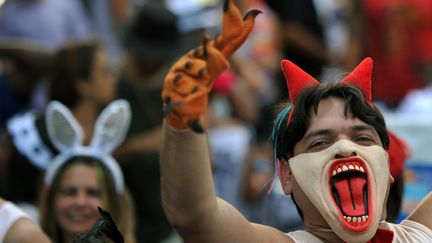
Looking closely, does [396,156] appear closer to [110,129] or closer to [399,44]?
[110,129]

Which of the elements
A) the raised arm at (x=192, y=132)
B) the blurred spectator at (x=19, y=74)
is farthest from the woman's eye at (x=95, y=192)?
the raised arm at (x=192, y=132)

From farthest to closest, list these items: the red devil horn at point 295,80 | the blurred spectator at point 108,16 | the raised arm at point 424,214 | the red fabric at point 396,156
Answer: the blurred spectator at point 108,16, the red fabric at point 396,156, the raised arm at point 424,214, the red devil horn at point 295,80

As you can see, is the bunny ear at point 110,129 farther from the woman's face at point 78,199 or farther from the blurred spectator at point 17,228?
the blurred spectator at point 17,228

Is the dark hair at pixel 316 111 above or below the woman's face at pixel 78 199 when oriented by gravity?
above

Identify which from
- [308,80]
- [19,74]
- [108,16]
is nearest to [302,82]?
[308,80]

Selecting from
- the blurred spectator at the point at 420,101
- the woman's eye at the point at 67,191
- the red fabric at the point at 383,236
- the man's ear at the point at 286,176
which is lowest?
the blurred spectator at the point at 420,101

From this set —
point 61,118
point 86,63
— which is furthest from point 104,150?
point 86,63

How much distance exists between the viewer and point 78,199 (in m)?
4.78

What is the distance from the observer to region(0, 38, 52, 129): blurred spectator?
627 centimetres

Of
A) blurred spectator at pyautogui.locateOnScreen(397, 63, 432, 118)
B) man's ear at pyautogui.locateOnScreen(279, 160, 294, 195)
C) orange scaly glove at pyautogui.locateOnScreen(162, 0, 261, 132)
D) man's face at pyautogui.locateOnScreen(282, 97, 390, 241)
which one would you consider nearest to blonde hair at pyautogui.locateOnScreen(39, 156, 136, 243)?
man's ear at pyautogui.locateOnScreen(279, 160, 294, 195)

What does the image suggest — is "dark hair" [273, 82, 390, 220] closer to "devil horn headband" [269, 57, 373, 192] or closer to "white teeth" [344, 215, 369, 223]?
"devil horn headband" [269, 57, 373, 192]

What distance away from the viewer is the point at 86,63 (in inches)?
230

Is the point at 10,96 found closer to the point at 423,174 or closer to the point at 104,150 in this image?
the point at 104,150

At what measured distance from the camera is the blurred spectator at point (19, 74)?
6.27 meters
